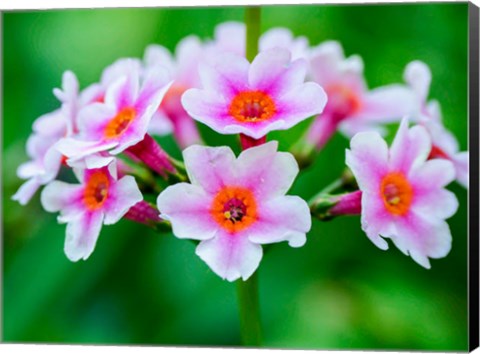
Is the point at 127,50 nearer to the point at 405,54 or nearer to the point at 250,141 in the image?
the point at 405,54

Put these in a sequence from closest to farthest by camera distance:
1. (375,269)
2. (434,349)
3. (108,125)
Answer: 1. (108,125)
2. (434,349)
3. (375,269)

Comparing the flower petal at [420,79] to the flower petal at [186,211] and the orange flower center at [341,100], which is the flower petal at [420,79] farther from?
the flower petal at [186,211]

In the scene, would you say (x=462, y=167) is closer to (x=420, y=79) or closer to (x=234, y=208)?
(x=420, y=79)

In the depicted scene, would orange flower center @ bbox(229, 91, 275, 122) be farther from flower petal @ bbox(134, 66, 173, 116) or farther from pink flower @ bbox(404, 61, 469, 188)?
pink flower @ bbox(404, 61, 469, 188)

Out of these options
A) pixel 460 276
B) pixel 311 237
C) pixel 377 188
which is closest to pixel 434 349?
pixel 460 276

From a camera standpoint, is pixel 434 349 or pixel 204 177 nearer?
pixel 204 177

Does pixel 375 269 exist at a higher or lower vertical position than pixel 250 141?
lower

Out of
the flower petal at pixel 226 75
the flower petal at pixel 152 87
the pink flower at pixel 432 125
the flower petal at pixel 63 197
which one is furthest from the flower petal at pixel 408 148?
the flower petal at pixel 63 197
